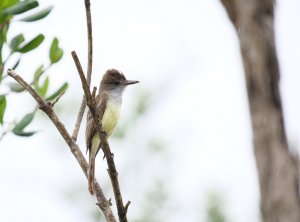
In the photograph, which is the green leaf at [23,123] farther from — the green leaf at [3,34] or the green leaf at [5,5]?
the green leaf at [5,5]

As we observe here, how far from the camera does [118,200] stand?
3457 millimetres

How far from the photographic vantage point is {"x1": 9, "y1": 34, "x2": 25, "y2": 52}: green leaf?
13.6ft

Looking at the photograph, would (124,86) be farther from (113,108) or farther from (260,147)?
(260,147)

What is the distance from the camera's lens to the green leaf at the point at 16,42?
416 cm

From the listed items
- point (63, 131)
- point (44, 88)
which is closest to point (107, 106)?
point (44, 88)

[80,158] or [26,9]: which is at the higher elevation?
[26,9]

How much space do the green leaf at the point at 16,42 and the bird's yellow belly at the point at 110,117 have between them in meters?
2.23

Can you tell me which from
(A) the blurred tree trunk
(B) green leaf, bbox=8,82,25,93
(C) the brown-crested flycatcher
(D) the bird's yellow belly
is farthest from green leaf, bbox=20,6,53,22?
(D) the bird's yellow belly

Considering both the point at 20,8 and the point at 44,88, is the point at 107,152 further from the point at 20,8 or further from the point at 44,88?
the point at 44,88

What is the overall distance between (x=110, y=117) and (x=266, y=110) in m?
4.31

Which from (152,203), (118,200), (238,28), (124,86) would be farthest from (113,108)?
(152,203)

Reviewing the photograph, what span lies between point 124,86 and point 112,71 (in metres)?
0.22

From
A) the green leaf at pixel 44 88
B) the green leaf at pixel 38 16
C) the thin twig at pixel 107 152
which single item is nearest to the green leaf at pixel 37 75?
the green leaf at pixel 44 88

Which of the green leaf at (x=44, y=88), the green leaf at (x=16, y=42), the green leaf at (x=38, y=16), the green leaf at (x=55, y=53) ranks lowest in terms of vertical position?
the green leaf at (x=44, y=88)
